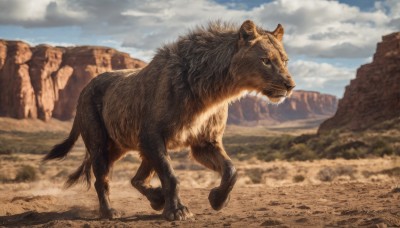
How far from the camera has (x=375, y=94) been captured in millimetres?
54562

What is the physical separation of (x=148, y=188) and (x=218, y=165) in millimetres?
1254

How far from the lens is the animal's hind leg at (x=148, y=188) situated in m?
7.19

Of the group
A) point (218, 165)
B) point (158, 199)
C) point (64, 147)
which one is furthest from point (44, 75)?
point (218, 165)

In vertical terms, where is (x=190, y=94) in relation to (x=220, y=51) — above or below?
below

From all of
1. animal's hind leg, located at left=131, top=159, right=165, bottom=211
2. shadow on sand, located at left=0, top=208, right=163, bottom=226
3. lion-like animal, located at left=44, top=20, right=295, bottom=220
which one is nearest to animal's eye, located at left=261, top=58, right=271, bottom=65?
lion-like animal, located at left=44, top=20, right=295, bottom=220

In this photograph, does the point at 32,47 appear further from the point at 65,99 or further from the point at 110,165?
the point at 110,165

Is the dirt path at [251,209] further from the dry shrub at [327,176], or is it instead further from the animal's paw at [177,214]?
the dry shrub at [327,176]

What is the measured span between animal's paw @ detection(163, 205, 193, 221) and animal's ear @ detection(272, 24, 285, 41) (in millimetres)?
2923

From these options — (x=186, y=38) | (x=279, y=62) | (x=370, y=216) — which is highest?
(x=186, y=38)

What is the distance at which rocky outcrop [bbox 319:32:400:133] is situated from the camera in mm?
51188

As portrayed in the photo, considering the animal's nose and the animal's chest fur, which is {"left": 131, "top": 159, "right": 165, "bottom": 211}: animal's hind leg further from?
the animal's nose

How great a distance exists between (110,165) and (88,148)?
20.7 inches

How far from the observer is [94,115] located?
340 inches

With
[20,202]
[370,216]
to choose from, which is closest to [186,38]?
[370,216]
